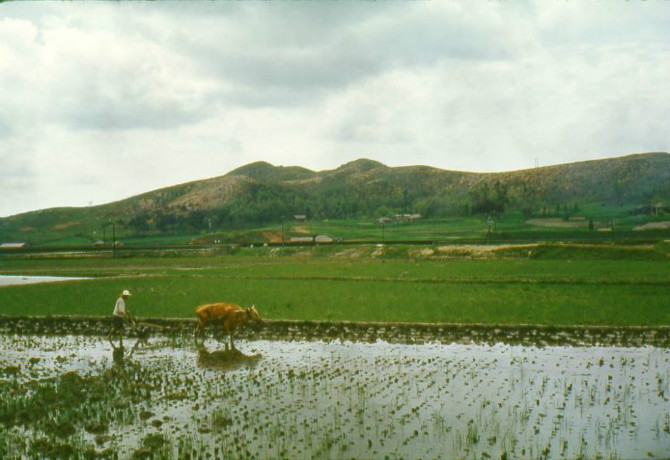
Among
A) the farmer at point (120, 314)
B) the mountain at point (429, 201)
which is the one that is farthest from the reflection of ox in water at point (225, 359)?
the mountain at point (429, 201)

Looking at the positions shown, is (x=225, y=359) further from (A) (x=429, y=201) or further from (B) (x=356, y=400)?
(A) (x=429, y=201)

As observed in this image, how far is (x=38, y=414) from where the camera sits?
11477 mm

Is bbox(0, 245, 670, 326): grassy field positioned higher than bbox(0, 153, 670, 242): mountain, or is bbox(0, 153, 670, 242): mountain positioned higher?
bbox(0, 153, 670, 242): mountain

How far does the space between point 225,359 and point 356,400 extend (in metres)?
5.68

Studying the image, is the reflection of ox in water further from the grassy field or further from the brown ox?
the grassy field

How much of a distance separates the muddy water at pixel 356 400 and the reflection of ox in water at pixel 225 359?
13 cm

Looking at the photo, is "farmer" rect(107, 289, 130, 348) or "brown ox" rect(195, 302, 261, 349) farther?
"brown ox" rect(195, 302, 261, 349)

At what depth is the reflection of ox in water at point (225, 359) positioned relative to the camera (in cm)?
1578

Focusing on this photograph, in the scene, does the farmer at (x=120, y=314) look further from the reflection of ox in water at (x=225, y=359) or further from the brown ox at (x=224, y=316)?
the reflection of ox in water at (x=225, y=359)

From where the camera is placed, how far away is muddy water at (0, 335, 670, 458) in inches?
380

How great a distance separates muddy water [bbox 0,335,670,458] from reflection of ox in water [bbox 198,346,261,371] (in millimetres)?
125

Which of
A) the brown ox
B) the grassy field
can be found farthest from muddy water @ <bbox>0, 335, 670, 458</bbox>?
the grassy field

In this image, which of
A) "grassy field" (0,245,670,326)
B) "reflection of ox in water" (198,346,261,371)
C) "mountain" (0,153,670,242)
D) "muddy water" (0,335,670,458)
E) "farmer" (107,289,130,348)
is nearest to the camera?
"muddy water" (0,335,670,458)

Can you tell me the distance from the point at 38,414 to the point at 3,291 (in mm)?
25340
